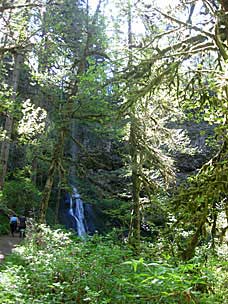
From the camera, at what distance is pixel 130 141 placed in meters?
10.7

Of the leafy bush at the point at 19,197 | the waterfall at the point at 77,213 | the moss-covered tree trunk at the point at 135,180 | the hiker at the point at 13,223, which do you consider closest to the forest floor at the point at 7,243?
the hiker at the point at 13,223

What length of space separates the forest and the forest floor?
30.2 inches

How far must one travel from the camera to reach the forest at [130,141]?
13.9ft

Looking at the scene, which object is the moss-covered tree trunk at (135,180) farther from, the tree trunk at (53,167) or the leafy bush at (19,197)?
the leafy bush at (19,197)

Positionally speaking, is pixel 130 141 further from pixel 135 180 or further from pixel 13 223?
pixel 13 223

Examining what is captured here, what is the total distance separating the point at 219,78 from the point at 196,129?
20.0m

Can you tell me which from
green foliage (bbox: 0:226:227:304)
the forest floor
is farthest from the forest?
the forest floor

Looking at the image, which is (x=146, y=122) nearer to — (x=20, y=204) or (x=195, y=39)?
(x=195, y=39)

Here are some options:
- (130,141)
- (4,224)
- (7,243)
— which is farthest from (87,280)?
(4,224)

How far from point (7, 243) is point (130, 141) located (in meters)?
7.06

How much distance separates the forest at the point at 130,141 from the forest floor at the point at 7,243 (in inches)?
30.2

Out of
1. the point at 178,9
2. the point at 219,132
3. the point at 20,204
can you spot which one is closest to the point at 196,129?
the point at 20,204

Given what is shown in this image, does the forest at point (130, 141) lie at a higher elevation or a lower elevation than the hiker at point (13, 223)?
higher

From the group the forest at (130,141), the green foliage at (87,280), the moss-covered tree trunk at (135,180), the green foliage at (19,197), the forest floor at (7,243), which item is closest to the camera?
the green foliage at (87,280)
